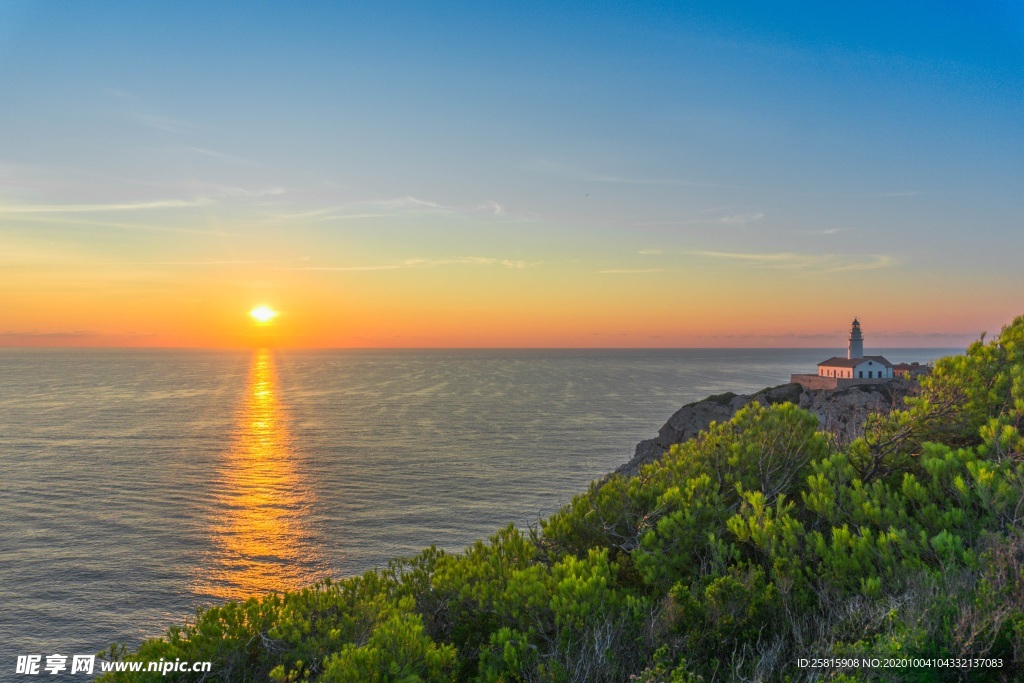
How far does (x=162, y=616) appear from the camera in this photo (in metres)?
30.5

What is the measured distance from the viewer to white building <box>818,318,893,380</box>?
98.4m

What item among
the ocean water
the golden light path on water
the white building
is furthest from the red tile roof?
the golden light path on water

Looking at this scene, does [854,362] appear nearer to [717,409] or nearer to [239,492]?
[717,409]

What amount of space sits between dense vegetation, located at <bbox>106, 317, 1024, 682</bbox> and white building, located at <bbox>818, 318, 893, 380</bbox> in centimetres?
9162

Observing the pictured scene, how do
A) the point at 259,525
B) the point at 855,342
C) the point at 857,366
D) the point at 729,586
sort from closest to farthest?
the point at 729,586, the point at 259,525, the point at 857,366, the point at 855,342

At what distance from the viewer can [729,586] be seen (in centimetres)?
938

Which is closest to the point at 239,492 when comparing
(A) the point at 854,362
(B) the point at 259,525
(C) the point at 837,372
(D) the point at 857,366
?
(B) the point at 259,525

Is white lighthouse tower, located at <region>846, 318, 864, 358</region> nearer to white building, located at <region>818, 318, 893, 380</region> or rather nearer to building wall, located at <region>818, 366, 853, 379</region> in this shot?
white building, located at <region>818, 318, 893, 380</region>

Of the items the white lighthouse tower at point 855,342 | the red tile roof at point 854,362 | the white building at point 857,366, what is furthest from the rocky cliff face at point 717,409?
the white lighthouse tower at point 855,342

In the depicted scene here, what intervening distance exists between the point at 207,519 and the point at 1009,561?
4817 centimetres

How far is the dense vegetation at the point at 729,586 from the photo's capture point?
26.4 ft

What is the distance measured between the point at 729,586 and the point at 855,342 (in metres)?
116

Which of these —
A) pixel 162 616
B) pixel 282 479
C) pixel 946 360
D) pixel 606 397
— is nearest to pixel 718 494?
pixel 946 360

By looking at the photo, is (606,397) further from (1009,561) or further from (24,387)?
(24,387)
